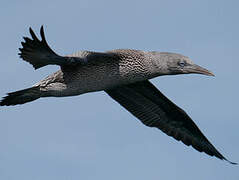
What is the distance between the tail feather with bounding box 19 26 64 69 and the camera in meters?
15.0

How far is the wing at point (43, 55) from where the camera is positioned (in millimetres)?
15023

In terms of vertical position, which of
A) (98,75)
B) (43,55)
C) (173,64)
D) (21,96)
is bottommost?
(21,96)

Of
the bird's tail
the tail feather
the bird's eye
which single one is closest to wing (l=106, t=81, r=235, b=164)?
the bird's eye

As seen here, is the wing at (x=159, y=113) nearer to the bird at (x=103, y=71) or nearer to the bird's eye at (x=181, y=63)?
the bird at (x=103, y=71)

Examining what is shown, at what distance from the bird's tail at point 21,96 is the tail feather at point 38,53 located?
52.5 inches

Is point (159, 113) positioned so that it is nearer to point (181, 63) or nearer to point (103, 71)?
point (181, 63)

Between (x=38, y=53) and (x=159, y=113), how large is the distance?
199 inches

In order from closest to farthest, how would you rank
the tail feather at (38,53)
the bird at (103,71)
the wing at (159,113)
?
the tail feather at (38,53), the bird at (103,71), the wing at (159,113)

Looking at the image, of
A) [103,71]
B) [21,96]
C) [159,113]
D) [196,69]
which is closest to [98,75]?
[103,71]

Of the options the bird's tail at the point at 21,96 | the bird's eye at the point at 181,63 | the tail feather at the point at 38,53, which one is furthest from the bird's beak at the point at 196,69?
the bird's tail at the point at 21,96

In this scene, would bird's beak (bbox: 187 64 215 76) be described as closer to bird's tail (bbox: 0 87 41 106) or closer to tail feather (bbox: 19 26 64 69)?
tail feather (bbox: 19 26 64 69)

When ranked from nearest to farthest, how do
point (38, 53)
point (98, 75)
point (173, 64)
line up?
point (38, 53)
point (98, 75)
point (173, 64)

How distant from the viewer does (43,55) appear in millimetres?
15195

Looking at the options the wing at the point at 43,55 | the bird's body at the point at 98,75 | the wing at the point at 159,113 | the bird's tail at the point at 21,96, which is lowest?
the wing at the point at 159,113
